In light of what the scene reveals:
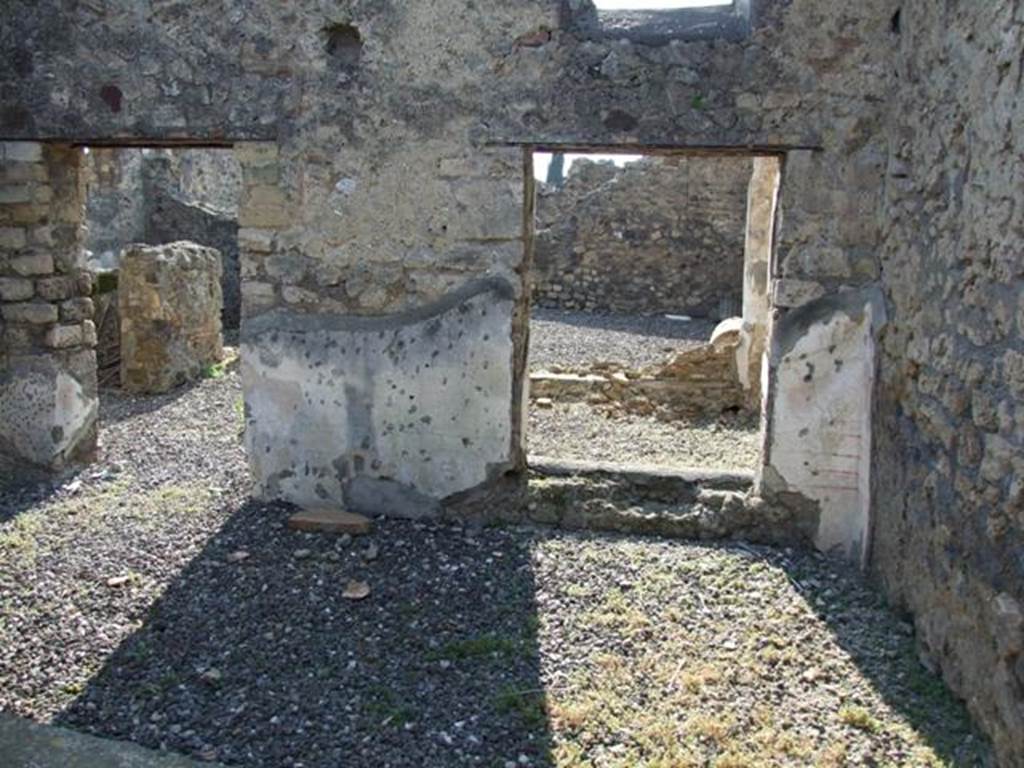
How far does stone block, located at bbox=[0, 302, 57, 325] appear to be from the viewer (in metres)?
5.26

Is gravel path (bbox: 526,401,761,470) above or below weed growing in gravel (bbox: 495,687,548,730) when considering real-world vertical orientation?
Result: above

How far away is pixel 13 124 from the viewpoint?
4.93 meters

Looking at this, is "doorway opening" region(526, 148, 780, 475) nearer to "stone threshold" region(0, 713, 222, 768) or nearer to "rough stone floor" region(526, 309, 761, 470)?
"rough stone floor" region(526, 309, 761, 470)

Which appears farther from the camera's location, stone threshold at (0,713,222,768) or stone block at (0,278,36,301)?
stone block at (0,278,36,301)

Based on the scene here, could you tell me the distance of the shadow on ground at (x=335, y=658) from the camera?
3.09m

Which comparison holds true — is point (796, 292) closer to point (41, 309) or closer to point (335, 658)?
point (335, 658)

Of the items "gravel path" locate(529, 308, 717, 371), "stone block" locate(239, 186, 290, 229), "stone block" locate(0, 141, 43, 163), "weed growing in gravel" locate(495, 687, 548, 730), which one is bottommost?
"weed growing in gravel" locate(495, 687, 548, 730)

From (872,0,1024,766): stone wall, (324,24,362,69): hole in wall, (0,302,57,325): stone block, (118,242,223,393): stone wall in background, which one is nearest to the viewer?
(872,0,1024,766): stone wall

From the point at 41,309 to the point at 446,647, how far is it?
3215 millimetres

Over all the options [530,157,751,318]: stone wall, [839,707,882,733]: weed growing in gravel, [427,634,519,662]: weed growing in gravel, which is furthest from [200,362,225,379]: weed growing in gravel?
[839,707,882,733]: weed growing in gravel

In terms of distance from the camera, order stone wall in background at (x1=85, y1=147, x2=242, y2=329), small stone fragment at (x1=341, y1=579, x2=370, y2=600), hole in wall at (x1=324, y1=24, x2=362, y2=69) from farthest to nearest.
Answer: stone wall in background at (x1=85, y1=147, x2=242, y2=329)
hole in wall at (x1=324, y1=24, x2=362, y2=69)
small stone fragment at (x1=341, y1=579, x2=370, y2=600)

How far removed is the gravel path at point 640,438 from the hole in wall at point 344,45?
261cm

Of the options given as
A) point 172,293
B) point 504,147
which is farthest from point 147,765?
point 172,293

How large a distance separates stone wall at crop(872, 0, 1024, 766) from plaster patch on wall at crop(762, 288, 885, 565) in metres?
0.22
